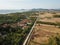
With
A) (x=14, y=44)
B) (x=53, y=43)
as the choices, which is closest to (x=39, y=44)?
(x=53, y=43)

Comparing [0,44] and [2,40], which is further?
[2,40]

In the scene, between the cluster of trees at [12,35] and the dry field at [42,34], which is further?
the dry field at [42,34]

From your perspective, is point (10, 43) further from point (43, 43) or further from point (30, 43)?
point (43, 43)

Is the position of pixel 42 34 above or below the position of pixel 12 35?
below

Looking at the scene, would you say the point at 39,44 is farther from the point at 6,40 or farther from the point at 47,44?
the point at 6,40

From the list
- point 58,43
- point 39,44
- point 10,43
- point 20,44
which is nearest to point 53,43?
point 58,43

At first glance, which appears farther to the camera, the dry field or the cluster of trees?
the dry field

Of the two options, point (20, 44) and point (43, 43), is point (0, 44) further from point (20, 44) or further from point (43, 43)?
point (43, 43)

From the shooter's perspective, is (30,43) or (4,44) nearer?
(4,44)

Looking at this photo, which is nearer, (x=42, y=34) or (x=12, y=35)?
(x=12, y=35)

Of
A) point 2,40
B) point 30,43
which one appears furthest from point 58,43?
point 2,40
